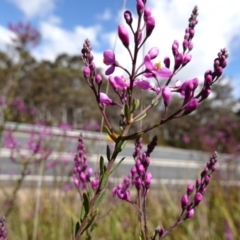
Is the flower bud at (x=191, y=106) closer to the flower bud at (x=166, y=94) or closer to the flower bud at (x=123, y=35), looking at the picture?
the flower bud at (x=166, y=94)

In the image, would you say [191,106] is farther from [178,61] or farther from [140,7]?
[140,7]

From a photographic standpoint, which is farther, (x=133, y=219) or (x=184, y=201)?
(x=133, y=219)

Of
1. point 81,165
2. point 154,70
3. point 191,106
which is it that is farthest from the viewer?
point 81,165

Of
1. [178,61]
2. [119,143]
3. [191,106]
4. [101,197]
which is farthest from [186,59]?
[101,197]

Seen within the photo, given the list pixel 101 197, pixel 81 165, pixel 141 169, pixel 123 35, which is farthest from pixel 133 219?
pixel 123 35

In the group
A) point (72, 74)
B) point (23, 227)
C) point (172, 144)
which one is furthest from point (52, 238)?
point (72, 74)

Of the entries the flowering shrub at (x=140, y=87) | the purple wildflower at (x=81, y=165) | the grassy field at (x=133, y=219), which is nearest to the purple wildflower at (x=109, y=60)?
the flowering shrub at (x=140, y=87)

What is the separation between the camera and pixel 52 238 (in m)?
3.14

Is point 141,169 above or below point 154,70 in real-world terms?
below

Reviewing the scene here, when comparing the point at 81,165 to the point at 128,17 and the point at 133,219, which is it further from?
the point at 133,219

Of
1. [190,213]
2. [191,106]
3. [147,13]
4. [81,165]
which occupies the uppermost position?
[147,13]

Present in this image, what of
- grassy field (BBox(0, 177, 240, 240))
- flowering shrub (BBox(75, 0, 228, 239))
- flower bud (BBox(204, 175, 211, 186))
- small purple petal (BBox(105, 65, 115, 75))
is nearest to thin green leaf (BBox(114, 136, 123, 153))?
flowering shrub (BBox(75, 0, 228, 239))

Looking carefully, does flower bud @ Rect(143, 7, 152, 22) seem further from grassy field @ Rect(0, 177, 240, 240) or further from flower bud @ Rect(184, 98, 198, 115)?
grassy field @ Rect(0, 177, 240, 240)

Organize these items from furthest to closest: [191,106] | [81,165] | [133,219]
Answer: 1. [133,219]
2. [81,165]
3. [191,106]
